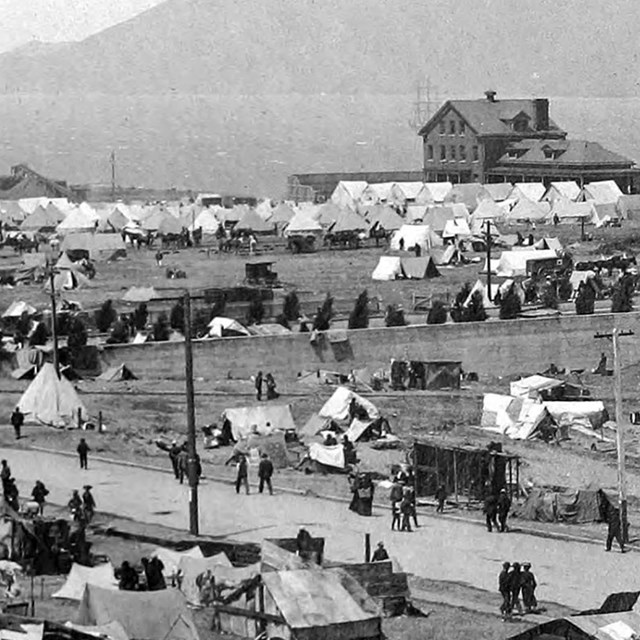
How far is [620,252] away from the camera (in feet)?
205

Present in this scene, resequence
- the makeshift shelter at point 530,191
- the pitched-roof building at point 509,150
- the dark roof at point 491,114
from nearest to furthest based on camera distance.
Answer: the makeshift shelter at point 530,191
the pitched-roof building at point 509,150
the dark roof at point 491,114

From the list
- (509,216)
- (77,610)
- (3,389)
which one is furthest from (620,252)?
(77,610)

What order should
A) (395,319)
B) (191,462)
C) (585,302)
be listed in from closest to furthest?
(191,462) → (395,319) → (585,302)

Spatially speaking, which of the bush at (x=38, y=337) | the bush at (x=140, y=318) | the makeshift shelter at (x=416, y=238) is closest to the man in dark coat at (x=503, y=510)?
the bush at (x=38, y=337)

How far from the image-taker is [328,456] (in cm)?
2828

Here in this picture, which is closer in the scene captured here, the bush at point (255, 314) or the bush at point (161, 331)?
the bush at point (161, 331)

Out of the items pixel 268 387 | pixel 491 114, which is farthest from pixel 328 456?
pixel 491 114

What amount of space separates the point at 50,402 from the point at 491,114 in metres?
63.6

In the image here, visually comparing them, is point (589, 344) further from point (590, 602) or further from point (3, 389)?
point (590, 602)

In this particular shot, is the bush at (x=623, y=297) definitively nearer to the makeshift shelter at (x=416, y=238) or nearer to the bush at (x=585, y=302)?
the bush at (x=585, y=302)

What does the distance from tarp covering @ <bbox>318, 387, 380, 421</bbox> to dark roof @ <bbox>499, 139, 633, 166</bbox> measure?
54.2m

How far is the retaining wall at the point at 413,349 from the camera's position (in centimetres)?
3803

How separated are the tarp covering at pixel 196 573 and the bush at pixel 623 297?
27082mm

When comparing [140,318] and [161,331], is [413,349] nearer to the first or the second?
[161,331]
